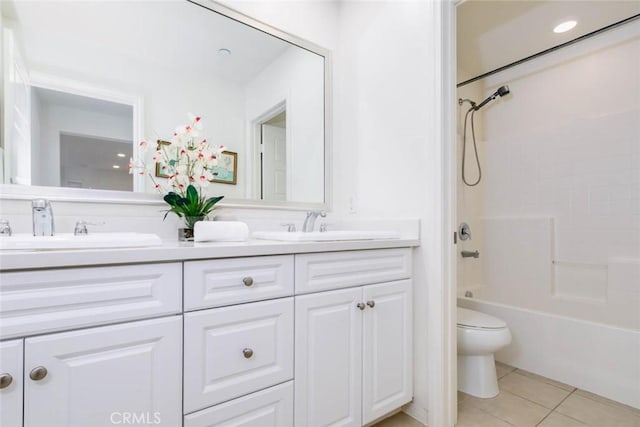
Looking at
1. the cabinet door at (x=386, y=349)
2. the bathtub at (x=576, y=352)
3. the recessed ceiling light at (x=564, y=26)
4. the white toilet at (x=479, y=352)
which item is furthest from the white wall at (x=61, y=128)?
the recessed ceiling light at (x=564, y=26)

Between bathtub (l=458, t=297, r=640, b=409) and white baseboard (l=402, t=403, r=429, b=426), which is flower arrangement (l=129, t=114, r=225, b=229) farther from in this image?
bathtub (l=458, t=297, r=640, b=409)

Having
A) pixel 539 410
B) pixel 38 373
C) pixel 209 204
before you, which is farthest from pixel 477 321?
pixel 38 373

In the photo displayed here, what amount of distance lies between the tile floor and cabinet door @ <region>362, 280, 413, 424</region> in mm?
196

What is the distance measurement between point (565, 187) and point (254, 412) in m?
2.47


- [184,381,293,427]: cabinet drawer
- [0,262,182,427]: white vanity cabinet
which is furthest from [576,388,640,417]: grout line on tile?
[0,262,182,427]: white vanity cabinet

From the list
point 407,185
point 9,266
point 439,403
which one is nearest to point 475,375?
point 439,403

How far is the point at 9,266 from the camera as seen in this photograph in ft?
2.15

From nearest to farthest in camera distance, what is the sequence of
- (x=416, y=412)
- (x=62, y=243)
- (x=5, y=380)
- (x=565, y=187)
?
(x=5, y=380)
(x=62, y=243)
(x=416, y=412)
(x=565, y=187)

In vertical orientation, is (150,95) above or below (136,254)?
above

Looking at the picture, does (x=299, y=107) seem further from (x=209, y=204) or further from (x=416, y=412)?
(x=416, y=412)

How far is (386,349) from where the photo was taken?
1.34 metres

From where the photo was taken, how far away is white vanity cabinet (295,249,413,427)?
3.66ft

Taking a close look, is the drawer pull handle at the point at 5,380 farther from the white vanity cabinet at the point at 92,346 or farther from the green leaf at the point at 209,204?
the green leaf at the point at 209,204

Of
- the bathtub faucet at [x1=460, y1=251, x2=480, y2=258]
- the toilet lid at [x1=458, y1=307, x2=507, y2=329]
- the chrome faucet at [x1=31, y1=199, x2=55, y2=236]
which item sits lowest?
the toilet lid at [x1=458, y1=307, x2=507, y2=329]
